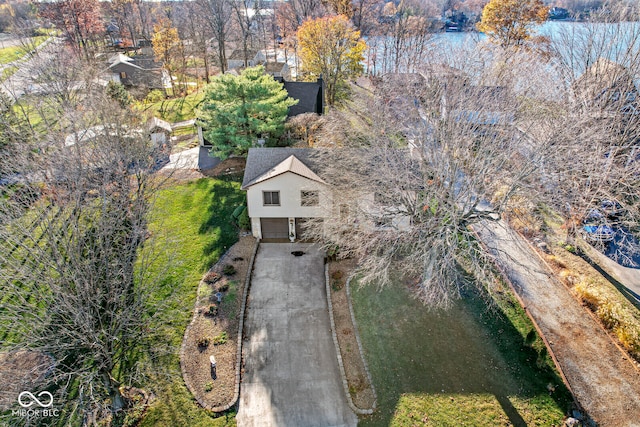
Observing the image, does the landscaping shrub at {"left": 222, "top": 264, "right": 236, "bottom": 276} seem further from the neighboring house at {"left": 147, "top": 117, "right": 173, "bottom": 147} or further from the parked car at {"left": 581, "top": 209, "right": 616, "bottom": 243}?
the neighboring house at {"left": 147, "top": 117, "right": 173, "bottom": 147}

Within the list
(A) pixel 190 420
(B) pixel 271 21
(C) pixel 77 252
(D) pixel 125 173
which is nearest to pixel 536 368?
(A) pixel 190 420

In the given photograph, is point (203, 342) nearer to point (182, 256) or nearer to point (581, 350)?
point (182, 256)

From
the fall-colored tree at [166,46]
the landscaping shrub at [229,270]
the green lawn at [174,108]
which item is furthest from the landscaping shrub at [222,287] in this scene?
the fall-colored tree at [166,46]

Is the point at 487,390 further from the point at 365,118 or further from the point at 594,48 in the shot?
the point at 594,48

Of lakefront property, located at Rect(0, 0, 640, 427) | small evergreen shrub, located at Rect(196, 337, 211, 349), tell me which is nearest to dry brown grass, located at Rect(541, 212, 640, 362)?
lakefront property, located at Rect(0, 0, 640, 427)

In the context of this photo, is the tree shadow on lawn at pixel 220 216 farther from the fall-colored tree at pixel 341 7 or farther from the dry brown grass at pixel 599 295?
the fall-colored tree at pixel 341 7

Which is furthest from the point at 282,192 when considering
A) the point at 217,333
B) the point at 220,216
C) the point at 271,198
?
the point at 217,333
